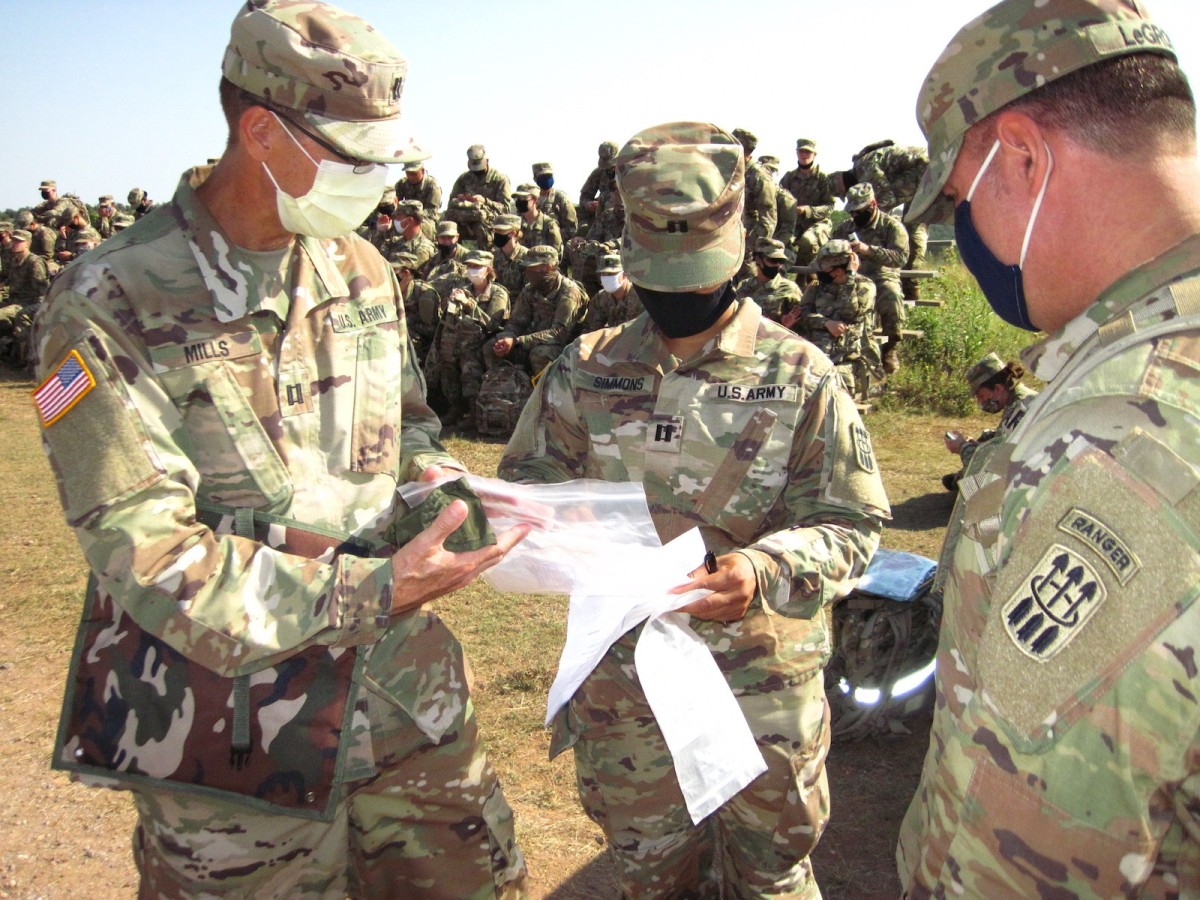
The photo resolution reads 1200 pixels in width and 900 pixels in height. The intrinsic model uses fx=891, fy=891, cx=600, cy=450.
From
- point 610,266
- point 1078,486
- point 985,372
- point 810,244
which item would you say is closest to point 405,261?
point 610,266

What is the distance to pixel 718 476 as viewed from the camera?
225 centimetres

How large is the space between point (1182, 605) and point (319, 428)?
1.61m

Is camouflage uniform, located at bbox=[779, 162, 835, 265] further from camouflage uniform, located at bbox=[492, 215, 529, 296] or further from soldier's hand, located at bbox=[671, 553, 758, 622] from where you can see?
soldier's hand, located at bbox=[671, 553, 758, 622]

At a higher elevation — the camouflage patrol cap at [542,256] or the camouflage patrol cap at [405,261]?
the camouflage patrol cap at [542,256]

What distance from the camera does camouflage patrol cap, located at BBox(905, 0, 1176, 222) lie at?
1188 millimetres

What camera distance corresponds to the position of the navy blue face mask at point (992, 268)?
4.27 feet

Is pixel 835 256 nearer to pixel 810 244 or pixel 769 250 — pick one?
pixel 769 250

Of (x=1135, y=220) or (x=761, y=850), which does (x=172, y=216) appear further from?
(x=761, y=850)

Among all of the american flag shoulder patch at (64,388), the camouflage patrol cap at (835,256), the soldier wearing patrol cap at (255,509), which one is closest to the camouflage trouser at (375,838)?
the soldier wearing patrol cap at (255,509)

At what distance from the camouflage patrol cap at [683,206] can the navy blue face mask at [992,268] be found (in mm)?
784

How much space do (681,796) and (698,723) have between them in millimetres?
616

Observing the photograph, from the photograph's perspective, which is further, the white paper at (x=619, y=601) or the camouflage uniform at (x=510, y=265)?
the camouflage uniform at (x=510, y=265)

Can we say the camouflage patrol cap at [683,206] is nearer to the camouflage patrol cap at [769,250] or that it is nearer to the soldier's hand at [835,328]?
the soldier's hand at [835,328]

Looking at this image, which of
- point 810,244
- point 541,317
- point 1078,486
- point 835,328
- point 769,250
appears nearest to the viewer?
point 1078,486
